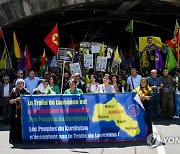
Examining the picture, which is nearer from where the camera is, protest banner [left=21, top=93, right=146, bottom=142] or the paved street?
the paved street

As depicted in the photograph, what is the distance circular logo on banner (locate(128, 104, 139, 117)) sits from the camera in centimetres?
962

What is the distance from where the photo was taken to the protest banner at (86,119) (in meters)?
9.55

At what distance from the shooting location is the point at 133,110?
9.62m

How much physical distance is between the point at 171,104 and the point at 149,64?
5306 millimetres

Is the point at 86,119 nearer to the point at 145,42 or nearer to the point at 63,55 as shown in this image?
the point at 63,55

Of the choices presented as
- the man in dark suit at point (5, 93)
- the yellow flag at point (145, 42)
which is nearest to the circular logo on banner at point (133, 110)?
the man in dark suit at point (5, 93)

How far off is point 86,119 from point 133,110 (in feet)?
3.68

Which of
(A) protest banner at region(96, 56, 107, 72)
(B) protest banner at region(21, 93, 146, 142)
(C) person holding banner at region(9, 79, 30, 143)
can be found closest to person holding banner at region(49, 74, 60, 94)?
(C) person holding banner at region(9, 79, 30, 143)

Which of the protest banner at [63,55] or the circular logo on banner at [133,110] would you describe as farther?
the protest banner at [63,55]

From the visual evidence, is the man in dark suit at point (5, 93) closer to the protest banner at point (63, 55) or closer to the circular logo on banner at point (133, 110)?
the protest banner at point (63, 55)

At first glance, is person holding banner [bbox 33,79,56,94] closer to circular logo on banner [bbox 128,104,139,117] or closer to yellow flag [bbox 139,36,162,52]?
circular logo on banner [bbox 128,104,139,117]

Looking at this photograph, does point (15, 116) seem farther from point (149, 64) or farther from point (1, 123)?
point (149, 64)

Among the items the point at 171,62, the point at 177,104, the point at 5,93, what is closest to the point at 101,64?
the point at 171,62

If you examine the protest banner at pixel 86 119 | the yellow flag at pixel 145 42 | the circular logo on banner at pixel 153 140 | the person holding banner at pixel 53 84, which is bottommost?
the circular logo on banner at pixel 153 140
